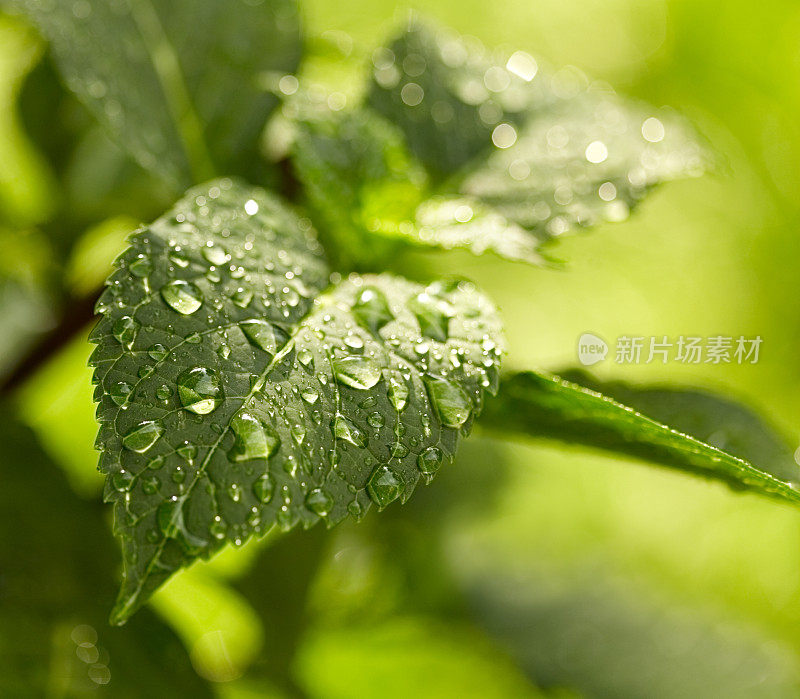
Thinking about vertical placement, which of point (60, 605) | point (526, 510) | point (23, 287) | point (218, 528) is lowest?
point (526, 510)

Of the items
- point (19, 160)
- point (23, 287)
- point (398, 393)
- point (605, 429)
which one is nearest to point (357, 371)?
point (398, 393)

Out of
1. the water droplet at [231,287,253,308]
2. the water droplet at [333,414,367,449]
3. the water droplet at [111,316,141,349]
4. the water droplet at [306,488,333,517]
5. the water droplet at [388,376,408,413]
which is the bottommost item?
the water droplet at [306,488,333,517]

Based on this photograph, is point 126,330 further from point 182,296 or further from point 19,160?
point 19,160

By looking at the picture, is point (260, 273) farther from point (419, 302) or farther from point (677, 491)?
point (677, 491)

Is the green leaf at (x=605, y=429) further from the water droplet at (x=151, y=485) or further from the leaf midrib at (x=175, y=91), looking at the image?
the leaf midrib at (x=175, y=91)

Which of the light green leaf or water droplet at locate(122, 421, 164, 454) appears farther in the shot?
the light green leaf

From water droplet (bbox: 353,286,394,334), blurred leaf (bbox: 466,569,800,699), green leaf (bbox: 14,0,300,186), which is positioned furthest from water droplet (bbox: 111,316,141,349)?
blurred leaf (bbox: 466,569,800,699)

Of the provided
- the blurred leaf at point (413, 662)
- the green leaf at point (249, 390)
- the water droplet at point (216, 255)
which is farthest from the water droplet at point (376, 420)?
the blurred leaf at point (413, 662)

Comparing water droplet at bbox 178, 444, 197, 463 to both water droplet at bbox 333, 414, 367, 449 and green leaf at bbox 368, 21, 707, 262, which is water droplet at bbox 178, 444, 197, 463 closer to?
water droplet at bbox 333, 414, 367, 449
